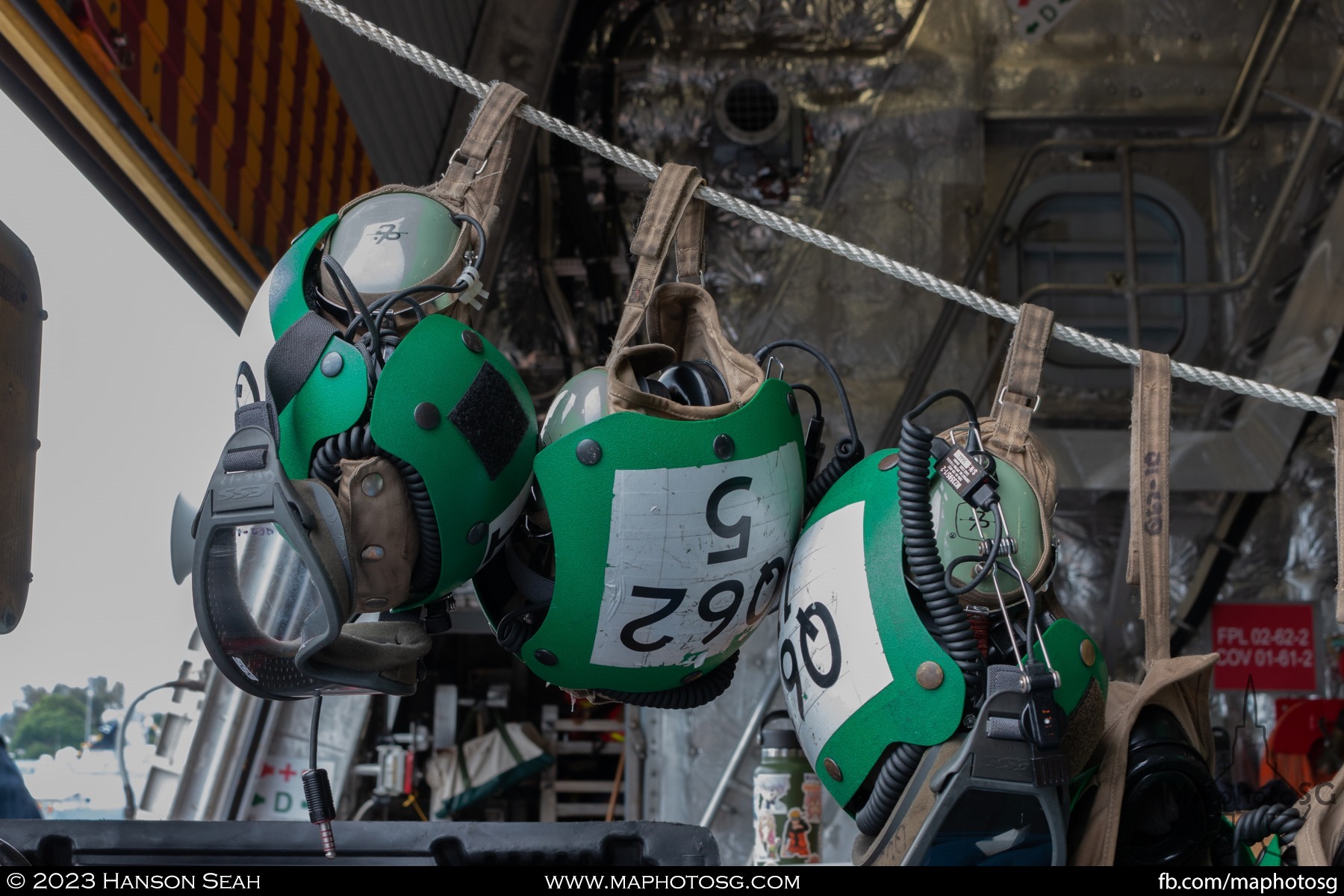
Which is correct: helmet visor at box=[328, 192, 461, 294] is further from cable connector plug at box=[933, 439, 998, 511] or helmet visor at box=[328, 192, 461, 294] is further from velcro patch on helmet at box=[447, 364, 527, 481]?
cable connector plug at box=[933, 439, 998, 511]

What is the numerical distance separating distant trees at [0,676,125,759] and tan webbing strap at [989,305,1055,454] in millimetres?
2361

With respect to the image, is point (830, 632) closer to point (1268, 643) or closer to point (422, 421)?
point (422, 421)

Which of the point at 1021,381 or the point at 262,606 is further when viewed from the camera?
the point at 1021,381

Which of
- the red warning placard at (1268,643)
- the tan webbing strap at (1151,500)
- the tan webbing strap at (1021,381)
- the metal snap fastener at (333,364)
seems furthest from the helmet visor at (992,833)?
the red warning placard at (1268,643)

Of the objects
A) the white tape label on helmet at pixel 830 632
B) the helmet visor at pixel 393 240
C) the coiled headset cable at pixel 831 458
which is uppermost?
the helmet visor at pixel 393 240

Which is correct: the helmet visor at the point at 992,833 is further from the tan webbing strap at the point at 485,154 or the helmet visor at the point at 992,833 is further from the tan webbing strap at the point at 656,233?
the tan webbing strap at the point at 485,154

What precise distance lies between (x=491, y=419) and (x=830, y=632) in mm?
430

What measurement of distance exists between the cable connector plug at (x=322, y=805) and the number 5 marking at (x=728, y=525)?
48 cm

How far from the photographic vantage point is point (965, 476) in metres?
1.17

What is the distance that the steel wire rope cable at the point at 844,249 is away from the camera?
52.0 inches

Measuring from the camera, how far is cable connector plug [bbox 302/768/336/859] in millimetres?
1161

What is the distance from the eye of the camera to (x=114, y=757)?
12.7 ft

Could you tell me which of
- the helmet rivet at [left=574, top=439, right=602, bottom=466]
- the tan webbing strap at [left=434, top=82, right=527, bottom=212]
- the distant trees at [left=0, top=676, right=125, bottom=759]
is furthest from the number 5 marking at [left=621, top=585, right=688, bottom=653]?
the distant trees at [left=0, top=676, right=125, bottom=759]

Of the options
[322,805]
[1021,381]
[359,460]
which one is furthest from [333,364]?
[1021,381]
